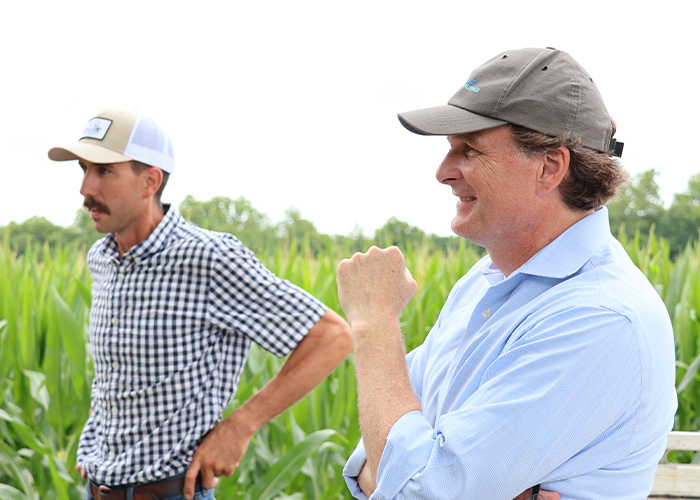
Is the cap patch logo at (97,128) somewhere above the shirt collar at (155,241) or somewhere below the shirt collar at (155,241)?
above

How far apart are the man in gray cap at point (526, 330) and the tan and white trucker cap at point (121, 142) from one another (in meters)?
1.37

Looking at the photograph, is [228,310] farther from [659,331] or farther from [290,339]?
[659,331]

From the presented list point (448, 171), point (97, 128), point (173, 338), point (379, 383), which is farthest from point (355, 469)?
point (97, 128)

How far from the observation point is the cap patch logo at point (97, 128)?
7.98 feet

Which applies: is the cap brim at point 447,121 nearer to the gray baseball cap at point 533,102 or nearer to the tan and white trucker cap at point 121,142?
the gray baseball cap at point 533,102

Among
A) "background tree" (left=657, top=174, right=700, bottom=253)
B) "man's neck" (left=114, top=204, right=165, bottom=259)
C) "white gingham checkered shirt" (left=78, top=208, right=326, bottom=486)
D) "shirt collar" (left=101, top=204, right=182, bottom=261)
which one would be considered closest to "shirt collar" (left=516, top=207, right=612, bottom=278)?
"white gingham checkered shirt" (left=78, top=208, right=326, bottom=486)

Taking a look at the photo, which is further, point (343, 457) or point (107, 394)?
point (343, 457)

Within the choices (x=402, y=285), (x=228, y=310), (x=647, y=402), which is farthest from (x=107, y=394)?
(x=647, y=402)

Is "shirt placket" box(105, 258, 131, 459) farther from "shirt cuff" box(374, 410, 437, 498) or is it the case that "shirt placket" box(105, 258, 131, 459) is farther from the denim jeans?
"shirt cuff" box(374, 410, 437, 498)

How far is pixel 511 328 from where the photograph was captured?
114 centimetres

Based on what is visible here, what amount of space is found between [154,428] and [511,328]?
53.9 inches

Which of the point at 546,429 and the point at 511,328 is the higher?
the point at 511,328

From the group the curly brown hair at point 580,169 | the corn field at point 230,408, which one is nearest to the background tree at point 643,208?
the corn field at point 230,408

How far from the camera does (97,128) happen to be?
247 centimetres
